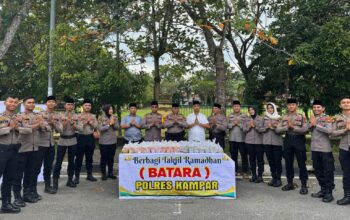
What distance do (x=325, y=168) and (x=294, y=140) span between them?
2.66ft

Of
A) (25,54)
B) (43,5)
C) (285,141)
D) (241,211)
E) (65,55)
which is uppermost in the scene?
(43,5)

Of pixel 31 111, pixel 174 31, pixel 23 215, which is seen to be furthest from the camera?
pixel 174 31

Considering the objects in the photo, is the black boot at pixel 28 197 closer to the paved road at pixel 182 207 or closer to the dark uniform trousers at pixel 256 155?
the paved road at pixel 182 207

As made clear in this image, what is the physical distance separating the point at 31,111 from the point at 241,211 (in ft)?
12.8

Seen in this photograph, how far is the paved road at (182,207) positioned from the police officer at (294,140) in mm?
319

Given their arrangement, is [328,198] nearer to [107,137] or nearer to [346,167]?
[346,167]

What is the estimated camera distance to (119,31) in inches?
349

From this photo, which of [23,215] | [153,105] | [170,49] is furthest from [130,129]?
[170,49]

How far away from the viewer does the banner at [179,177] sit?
20.6ft

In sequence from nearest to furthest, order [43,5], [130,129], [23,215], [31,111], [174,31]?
[23,215]
[31,111]
[130,129]
[174,31]
[43,5]

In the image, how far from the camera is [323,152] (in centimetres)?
628

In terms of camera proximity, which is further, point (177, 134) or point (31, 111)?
point (177, 134)

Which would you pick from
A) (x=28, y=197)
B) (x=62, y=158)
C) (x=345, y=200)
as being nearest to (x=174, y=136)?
(x=62, y=158)

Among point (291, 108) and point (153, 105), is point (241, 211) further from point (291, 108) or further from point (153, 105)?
point (153, 105)
